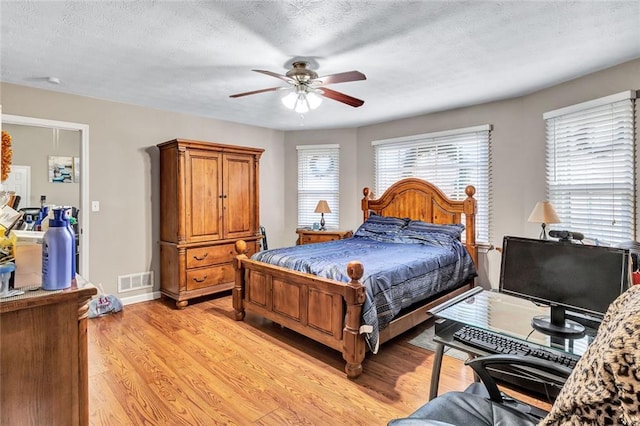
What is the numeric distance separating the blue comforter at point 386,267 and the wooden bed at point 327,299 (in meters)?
0.09

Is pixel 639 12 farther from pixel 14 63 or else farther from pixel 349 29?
pixel 14 63

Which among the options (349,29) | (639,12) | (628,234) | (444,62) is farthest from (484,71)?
(628,234)

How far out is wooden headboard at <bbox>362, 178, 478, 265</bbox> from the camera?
399cm

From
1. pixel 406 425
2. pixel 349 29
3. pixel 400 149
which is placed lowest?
pixel 406 425

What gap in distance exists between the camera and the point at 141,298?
13.4 ft

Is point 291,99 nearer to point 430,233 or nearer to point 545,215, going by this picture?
point 430,233

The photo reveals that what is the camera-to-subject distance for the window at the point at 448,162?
407 cm

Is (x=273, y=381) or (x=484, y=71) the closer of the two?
(x=273, y=381)

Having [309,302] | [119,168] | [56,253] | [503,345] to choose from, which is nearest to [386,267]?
[309,302]

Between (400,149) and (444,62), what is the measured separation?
6.83 feet

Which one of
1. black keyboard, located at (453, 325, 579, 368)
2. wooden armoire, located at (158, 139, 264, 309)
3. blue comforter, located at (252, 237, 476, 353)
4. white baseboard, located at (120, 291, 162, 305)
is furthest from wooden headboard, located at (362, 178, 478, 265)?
white baseboard, located at (120, 291, 162, 305)

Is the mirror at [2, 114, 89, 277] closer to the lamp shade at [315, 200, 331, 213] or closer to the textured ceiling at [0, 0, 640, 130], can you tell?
the textured ceiling at [0, 0, 640, 130]

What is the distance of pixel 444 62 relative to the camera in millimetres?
2770

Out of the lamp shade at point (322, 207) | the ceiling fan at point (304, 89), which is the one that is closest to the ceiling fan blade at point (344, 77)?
the ceiling fan at point (304, 89)
